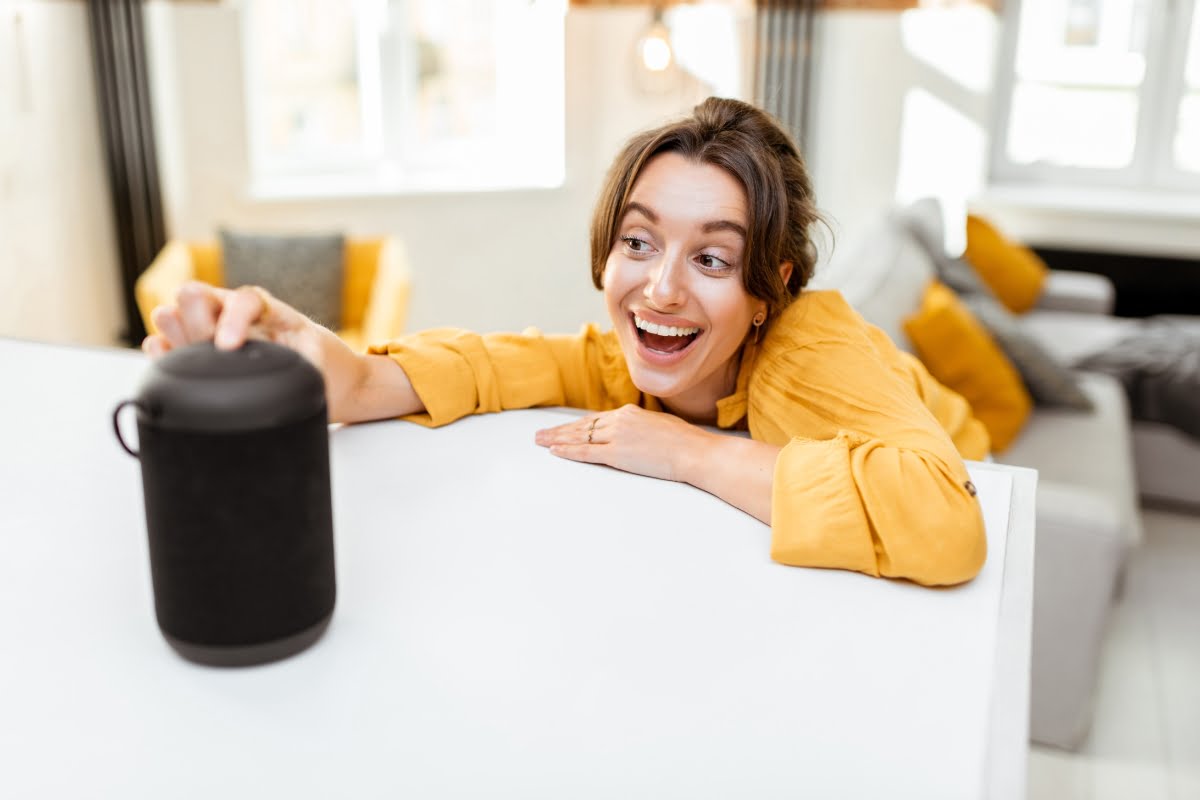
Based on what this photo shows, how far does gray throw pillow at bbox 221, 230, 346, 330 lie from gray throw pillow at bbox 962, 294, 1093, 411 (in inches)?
80.3

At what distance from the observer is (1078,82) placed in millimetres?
4961

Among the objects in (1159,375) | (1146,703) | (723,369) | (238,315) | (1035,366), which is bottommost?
(1146,703)

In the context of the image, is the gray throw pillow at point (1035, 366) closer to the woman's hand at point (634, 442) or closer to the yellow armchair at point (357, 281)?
the yellow armchair at point (357, 281)

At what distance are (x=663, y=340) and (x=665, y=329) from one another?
3 centimetres

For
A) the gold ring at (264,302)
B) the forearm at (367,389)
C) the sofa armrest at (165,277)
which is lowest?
the sofa armrest at (165,277)

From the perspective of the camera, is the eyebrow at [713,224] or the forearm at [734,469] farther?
the eyebrow at [713,224]

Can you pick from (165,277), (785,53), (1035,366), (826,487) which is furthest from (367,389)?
(785,53)

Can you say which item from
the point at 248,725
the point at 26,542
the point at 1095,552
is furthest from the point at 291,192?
the point at 248,725

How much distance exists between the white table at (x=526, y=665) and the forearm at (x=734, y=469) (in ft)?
0.05

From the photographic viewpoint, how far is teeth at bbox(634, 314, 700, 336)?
121 cm

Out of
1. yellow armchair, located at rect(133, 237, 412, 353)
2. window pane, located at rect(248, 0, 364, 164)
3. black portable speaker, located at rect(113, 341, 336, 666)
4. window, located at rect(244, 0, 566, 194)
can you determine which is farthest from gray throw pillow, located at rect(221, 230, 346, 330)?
black portable speaker, located at rect(113, 341, 336, 666)

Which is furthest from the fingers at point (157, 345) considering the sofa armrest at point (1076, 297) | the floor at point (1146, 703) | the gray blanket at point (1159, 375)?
the sofa armrest at point (1076, 297)

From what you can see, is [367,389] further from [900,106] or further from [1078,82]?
[1078,82]

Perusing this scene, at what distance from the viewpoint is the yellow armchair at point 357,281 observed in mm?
3369
